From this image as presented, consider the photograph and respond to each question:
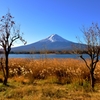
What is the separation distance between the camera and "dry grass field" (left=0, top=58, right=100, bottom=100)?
7098 mm

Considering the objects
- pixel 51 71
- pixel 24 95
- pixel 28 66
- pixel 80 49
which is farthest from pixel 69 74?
pixel 24 95

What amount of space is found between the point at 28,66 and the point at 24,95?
237 inches

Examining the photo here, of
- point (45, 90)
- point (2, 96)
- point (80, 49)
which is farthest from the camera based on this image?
point (80, 49)

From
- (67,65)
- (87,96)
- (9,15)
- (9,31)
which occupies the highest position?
(9,15)

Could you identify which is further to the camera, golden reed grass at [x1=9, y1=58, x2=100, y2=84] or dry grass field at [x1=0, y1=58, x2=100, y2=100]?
golden reed grass at [x1=9, y1=58, x2=100, y2=84]

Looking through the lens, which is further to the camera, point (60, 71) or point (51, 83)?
point (60, 71)

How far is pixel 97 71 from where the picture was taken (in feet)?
35.2

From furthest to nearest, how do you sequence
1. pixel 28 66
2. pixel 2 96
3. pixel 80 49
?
pixel 28 66 → pixel 80 49 → pixel 2 96

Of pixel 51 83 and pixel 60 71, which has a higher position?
pixel 60 71

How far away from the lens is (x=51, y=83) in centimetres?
995

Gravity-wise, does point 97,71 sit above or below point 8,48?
below

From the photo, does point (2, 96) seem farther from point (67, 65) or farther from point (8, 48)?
point (67, 65)

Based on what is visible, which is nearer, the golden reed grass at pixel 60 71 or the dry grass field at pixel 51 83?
the dry grass field at pixel 51 83

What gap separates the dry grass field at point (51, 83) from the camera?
23.3 feet
